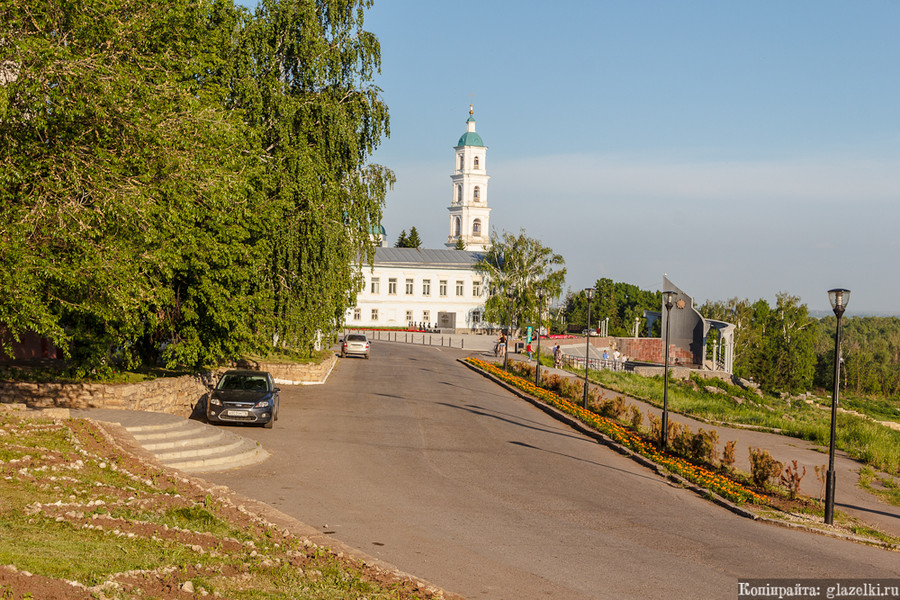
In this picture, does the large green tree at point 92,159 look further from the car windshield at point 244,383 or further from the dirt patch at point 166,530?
the car windshield at point 244,383

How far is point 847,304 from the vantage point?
1534 cm

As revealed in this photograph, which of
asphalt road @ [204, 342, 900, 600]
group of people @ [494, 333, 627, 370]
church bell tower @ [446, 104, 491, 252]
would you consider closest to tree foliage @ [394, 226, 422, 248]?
church bell tower @ [446, 104, 491, 252]

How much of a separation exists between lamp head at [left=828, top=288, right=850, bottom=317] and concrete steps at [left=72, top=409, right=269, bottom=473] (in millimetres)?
12238

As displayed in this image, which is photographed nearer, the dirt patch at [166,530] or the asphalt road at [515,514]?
the dirt patch at [166,530]

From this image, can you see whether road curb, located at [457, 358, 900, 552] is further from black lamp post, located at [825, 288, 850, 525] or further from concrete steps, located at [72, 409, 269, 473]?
concrete steps, located at [72, 409, 269, 473]

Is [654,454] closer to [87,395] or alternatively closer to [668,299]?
[668,299]

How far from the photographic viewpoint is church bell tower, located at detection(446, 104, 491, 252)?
11050cm

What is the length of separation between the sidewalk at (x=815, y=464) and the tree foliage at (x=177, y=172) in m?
14.0

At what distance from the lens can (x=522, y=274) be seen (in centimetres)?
9456

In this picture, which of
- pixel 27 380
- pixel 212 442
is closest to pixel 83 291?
pixel 212 442

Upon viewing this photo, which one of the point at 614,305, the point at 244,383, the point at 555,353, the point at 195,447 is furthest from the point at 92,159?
the point at 614,305

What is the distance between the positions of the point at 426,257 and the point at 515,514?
83503 millimetres

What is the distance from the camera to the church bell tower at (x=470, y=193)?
363 feet

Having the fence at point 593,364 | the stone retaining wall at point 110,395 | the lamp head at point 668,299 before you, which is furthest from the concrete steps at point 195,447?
the fence at point 593,364
